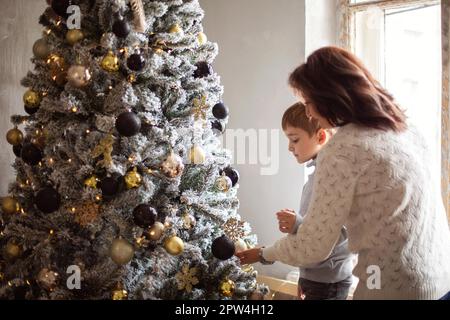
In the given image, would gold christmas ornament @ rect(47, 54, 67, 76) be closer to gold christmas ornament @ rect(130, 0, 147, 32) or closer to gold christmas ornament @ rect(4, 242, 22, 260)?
gold christmas ornament @ rect(130, 0, 147, 32)

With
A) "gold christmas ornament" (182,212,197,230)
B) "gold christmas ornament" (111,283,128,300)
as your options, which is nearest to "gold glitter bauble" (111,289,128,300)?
"gold christmas ornament" (111,283,128,300)

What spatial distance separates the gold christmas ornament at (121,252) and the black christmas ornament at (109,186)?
0.49 feet

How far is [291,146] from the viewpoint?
185cm

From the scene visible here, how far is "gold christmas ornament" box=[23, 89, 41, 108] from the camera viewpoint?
1.76 meters

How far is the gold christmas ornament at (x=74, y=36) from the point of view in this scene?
1.70 meters

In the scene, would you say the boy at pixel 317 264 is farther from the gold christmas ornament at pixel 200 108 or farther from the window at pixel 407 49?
the window at pixel 407 49

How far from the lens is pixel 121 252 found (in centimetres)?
160

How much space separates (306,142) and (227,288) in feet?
1.81

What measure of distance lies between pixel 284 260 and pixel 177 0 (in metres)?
0.94

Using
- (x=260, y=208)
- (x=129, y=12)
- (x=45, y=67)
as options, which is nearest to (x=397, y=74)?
(x=260, y=208)

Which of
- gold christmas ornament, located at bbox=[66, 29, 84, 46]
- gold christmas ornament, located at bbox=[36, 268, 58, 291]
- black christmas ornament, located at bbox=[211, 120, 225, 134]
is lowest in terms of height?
gold christmas ornament, located at bbox=[36, 268, 58, 291]

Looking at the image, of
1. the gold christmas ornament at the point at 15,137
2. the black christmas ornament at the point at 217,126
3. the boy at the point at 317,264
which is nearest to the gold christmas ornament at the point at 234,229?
the boy at the point at 317,264

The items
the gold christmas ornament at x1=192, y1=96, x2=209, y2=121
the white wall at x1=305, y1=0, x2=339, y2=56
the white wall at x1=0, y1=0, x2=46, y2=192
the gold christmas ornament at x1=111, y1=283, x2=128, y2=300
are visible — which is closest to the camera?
the gold christmas ornament at x1=111, y1=283, x2=128, y2=300

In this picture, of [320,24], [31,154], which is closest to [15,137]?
[31,154]
